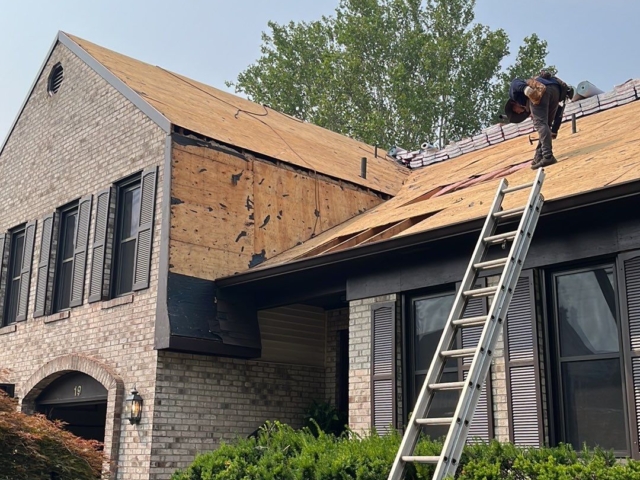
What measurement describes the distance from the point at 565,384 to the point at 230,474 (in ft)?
11.2

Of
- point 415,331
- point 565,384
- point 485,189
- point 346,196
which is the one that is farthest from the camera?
point 346,196

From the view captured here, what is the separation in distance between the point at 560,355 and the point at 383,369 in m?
2.14

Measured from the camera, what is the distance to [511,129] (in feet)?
47.2

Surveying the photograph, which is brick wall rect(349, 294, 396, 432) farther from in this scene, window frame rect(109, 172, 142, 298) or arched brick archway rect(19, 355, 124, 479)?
window frame rect(109, 172, 142, 298)

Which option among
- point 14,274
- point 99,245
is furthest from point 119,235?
point 14,274

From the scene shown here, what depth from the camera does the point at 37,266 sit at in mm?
13938

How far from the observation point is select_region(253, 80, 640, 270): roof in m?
8.55

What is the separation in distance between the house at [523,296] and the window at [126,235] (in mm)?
1810

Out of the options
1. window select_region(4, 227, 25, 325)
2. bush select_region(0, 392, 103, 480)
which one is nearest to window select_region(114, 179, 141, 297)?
bush select_region(0, 392, 103, 480)

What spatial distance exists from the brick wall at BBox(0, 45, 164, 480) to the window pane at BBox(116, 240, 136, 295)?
1.18 feet

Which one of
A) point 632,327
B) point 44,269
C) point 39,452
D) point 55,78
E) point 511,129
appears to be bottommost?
point 39,452

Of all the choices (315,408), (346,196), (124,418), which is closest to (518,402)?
(315,408)

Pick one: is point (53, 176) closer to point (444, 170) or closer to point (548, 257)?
point (444, 170)

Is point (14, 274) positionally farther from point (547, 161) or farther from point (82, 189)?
point (547, 161)
